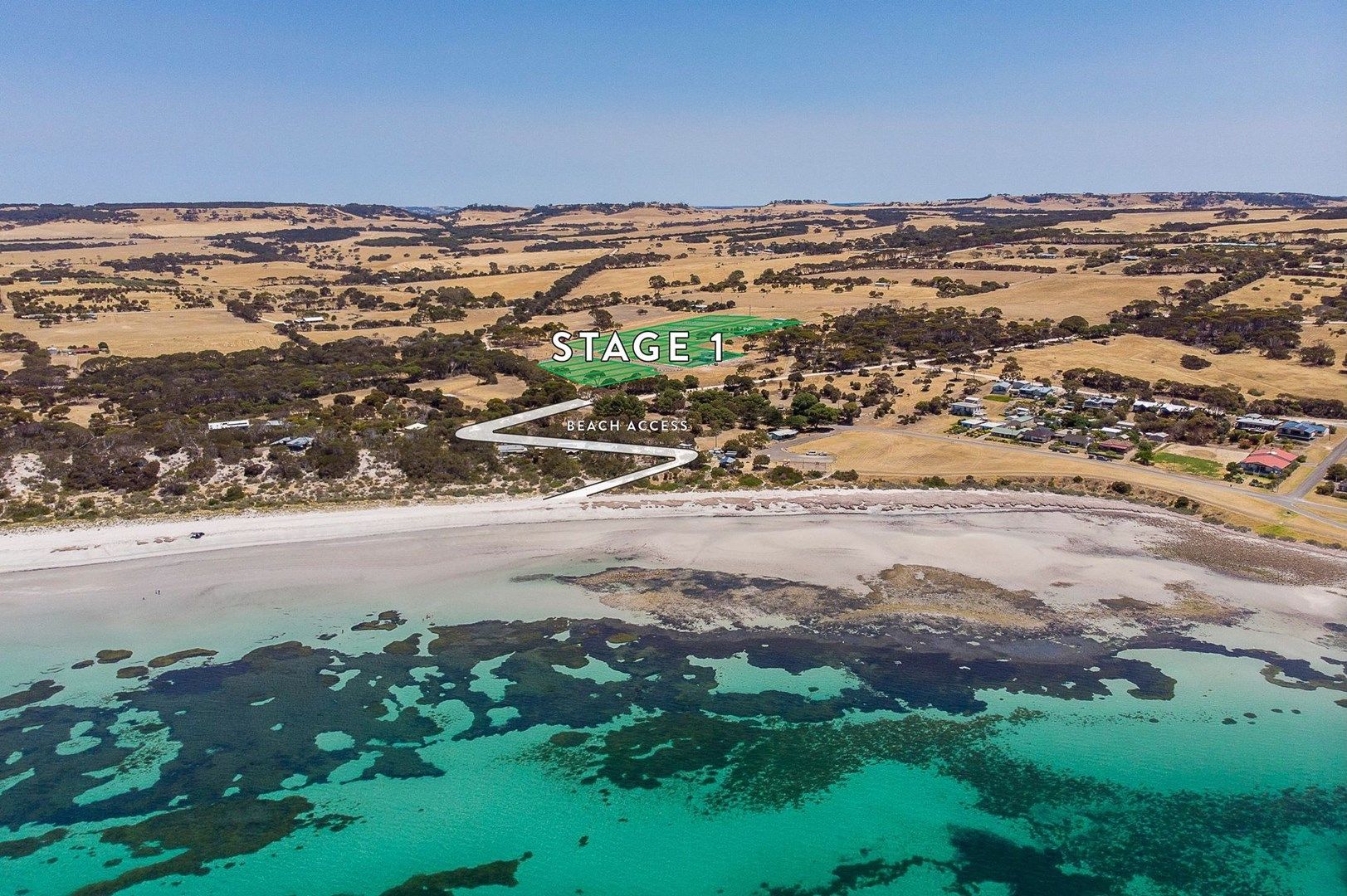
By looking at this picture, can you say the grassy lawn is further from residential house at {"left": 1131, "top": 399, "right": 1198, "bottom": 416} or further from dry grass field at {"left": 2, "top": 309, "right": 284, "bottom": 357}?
dry grass field at {"left": 2, "top": 309, "right": 284, "bottom": 357}

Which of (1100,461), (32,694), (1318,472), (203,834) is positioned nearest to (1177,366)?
(1318,472)

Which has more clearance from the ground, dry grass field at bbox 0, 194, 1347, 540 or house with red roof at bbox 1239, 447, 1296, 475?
dry grass field at bbox 0, 194, 1347, 540

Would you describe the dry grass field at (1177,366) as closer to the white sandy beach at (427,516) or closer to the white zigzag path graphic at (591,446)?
the white sandy beach at (427,516)

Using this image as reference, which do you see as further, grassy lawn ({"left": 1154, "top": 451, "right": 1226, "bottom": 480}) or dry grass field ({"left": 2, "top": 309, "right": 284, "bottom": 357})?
dry grass field ({"left": 2, "top": 309, "right": 284, "bottom": 357})

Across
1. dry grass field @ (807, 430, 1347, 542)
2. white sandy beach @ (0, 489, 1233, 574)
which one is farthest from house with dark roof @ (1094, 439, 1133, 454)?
white sandy beach @ (0, 489, 1233, 574)

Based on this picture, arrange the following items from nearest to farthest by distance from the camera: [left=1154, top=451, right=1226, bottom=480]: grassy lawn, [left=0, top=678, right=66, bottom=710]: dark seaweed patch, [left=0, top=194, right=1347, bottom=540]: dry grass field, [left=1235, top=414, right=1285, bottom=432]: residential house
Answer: [left=0, top=678, right=66, bottom=710]: dark seaweed patch < [left=1154, top=451, right=1226, bottom=480]: grassy lawn < [left=1235, top=414, right=1285, bottom=432]: residential house < [left=0, top=194, right=1347, bottom=540]: dry grass field

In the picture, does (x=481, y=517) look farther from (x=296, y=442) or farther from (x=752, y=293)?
(x=752, y=293)

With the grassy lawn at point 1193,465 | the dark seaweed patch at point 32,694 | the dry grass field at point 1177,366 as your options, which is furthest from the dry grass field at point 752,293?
the dark seaweed patch at point 32,694
